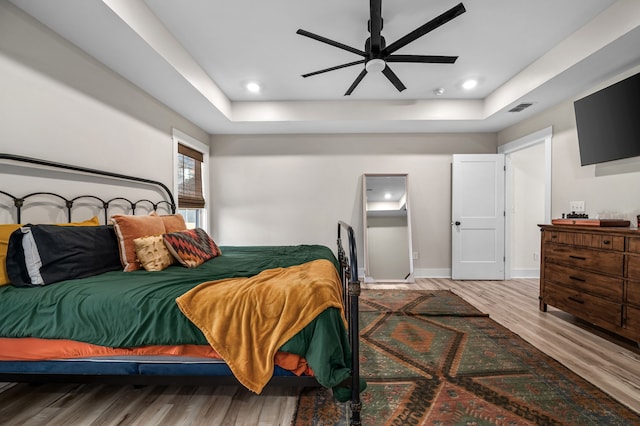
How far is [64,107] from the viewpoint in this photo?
77.7 inches

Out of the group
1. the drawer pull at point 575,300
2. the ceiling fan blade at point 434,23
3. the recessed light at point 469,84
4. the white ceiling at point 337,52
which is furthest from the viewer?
the recessed light at point 469,84

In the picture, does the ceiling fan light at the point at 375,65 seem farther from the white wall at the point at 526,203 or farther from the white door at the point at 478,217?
the white wall at the point at 526,203

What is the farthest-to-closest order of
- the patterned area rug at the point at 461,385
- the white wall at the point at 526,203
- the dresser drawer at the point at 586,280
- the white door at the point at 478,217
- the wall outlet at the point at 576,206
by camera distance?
1. the white wall at the point at 526,203
2. the white door at the point at 478,217
3. the wall outlet at the point at 576,206
4. the dresser drawer at the point at 586,280
5. the patterned area rug at the point at 461,385

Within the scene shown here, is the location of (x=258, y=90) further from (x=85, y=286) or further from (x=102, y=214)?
(x=85, y=286)

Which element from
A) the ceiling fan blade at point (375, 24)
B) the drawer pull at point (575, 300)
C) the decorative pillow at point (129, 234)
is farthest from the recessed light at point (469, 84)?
the decorative pillow at point (129, 234)

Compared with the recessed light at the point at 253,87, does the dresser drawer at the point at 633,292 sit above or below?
below

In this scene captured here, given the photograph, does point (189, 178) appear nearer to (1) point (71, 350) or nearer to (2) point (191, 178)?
(2) point (191, 178)

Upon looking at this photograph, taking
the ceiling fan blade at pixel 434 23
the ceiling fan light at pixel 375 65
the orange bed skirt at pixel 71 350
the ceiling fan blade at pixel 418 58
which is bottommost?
the orange bed skirt at pixel 71 350

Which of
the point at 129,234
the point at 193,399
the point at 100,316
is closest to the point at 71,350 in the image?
the point at 100,316

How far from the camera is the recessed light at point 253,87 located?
3.28 meters

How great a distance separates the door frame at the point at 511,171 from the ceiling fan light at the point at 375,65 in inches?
105

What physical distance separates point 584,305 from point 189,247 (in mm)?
3571

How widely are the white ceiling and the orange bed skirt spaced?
80.1 inches

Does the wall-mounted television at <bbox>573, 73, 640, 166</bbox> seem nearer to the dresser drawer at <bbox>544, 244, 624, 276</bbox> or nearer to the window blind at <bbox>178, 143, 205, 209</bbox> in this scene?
the dresser drawer at <bbox>544, 244, 624, 276</bbox>
